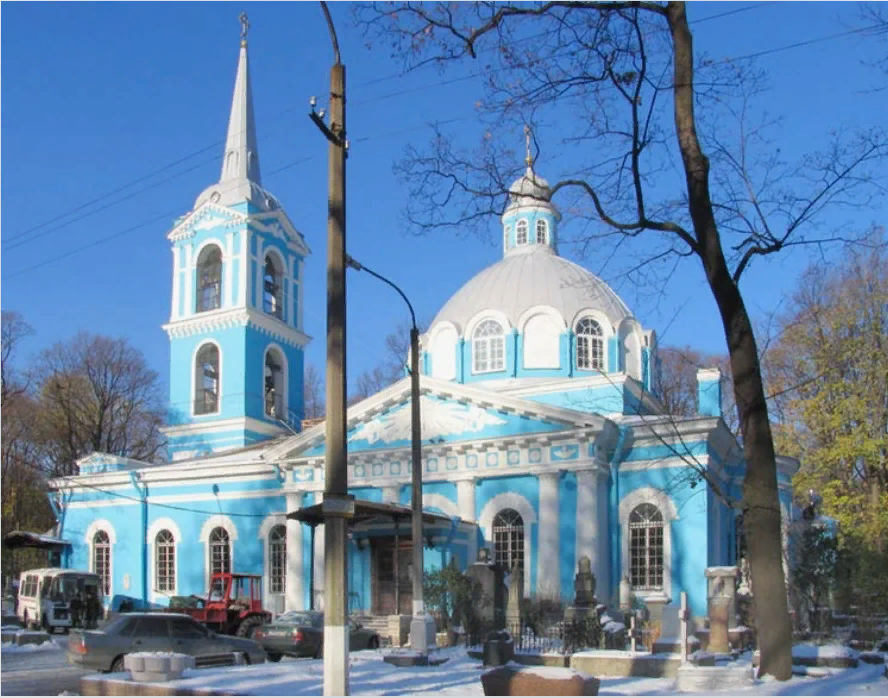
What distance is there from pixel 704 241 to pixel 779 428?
26232 mm

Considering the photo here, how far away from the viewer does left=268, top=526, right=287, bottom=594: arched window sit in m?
33.9

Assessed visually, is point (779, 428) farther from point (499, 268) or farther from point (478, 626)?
point (478, 626)

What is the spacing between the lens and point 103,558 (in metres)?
37.7

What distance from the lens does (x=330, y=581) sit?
10.9 metres

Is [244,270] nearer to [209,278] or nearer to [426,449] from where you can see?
[209,278]

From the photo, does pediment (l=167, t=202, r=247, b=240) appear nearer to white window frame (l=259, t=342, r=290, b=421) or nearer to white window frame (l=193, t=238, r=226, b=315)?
white window frame (l=193, t=238, r=226, b=315)

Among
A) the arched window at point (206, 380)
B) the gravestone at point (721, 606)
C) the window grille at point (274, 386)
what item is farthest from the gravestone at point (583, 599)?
the arched window at point (206, 380)

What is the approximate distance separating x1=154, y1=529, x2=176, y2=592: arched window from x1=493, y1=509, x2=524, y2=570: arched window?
1251 cm

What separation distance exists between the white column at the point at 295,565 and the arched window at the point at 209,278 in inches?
373

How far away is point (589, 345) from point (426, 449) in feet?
22.0

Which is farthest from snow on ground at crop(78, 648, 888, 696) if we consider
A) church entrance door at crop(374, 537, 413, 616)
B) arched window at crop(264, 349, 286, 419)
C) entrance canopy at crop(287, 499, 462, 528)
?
arched window at crop(264, 349, 286, 419)

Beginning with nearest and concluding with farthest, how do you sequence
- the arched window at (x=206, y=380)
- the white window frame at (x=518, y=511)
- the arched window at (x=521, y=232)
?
the white window frame at (x=518, y=511) → the arched window at (x=521, y=232) → the arched window at (x=206, y=380)

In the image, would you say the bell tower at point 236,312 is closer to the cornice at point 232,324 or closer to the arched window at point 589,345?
the cornice at point 232,324

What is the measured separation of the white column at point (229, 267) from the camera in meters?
37.9
